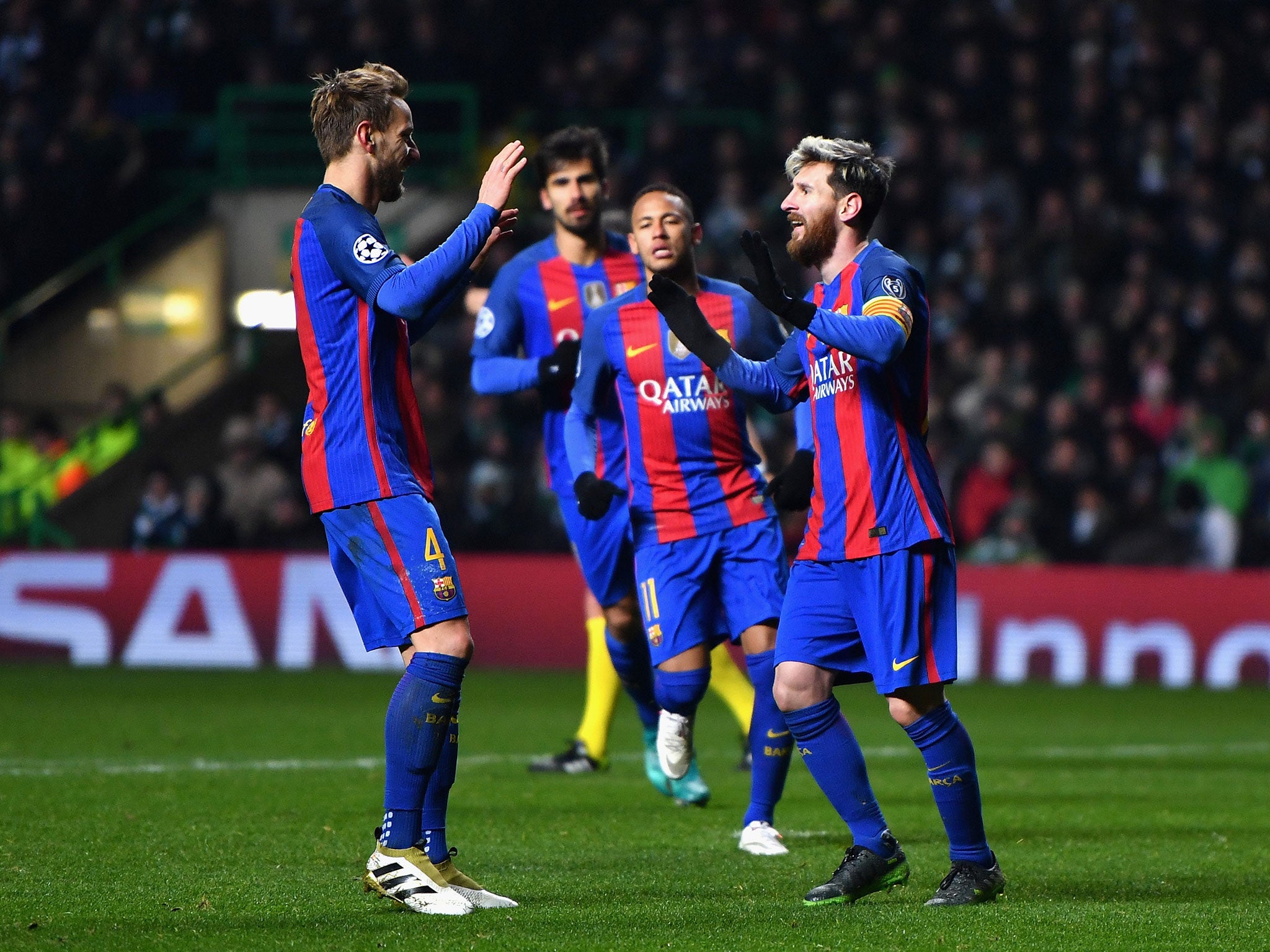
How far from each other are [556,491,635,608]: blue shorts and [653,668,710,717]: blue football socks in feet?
3.09

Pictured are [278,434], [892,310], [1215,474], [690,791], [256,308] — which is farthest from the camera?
[256,308]

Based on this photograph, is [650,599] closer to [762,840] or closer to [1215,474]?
[762,840]

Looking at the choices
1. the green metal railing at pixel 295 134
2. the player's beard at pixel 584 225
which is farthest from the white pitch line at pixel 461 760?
the green metal railing at pixel 295 134

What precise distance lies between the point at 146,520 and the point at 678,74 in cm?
776

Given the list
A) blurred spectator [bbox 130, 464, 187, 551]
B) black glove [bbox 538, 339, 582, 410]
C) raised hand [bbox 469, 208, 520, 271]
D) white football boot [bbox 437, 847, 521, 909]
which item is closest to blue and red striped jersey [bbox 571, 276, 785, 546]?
black glove [bbox 538, 339, 582, 410]

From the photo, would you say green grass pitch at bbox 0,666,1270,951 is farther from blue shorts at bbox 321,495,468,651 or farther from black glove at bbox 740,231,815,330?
black glove at bbox 740,231,815,330

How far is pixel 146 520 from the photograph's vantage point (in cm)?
1512

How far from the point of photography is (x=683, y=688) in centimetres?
650

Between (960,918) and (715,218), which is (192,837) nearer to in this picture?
(960,918)

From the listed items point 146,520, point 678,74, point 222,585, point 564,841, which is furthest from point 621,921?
point 678,74

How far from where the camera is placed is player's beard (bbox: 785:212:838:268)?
5.26 metres

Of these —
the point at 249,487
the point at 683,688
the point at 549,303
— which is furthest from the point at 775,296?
the point at 249,487

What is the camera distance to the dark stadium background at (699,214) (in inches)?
589

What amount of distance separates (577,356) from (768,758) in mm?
2042
